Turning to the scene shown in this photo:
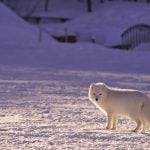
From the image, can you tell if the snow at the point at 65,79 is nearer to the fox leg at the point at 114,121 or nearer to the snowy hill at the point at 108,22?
the snowy hill at the point at 108,22

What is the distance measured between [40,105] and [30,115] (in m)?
1.93

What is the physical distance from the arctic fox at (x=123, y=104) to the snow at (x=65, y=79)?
0.89ft

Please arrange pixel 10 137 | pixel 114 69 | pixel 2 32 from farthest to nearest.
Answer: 1. pixel 2 32
2. pixel 114 69
3. pixel 10 137

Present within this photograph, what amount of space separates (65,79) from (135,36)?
19.5 m

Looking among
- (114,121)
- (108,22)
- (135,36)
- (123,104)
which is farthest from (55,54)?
(123,104)

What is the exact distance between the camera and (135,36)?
4319 cm

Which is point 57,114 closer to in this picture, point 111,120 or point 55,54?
point 111,120

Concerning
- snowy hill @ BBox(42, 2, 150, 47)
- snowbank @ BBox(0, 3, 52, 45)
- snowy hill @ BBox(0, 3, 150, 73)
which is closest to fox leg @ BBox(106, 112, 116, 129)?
snowy hill @ BBox(0, 3, 150, 73)

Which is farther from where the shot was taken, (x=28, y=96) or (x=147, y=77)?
(x=147, y=77)

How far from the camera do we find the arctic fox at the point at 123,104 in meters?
11.7

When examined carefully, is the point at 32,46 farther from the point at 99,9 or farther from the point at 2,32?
the point at 99,9

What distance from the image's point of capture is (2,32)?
39.5m

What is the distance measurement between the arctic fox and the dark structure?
93.8 ft

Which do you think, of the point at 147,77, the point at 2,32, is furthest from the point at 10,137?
the point at 2,32
